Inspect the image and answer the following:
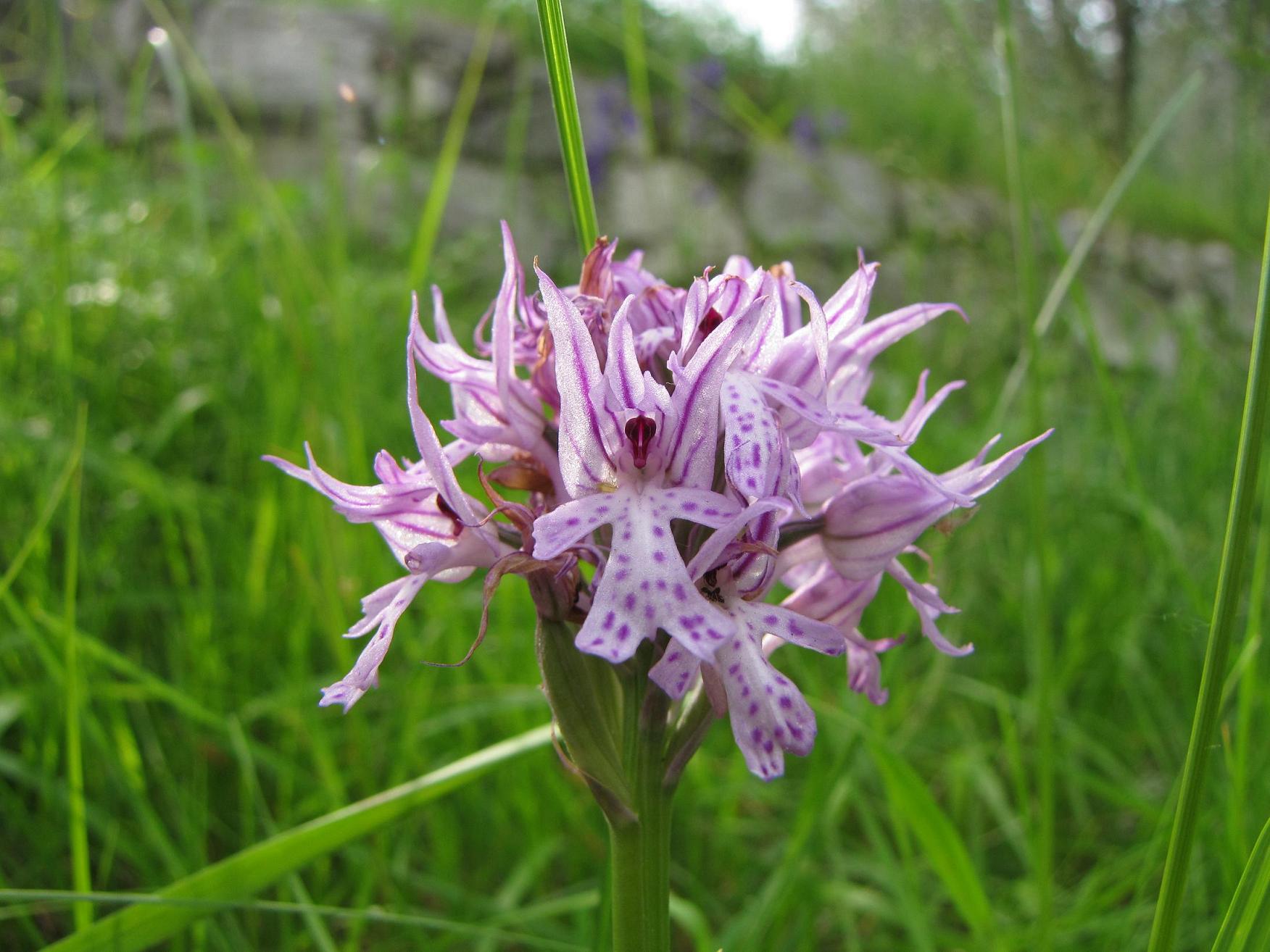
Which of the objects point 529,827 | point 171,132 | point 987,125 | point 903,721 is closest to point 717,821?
point 529,827

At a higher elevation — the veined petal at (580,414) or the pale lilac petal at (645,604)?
the veined petal at (580,414)

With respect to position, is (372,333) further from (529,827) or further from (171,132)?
(171,132)

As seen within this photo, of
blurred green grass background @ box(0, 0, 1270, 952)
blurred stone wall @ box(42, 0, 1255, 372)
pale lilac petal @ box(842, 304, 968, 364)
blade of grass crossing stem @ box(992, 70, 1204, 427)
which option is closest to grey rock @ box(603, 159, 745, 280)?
blurred stone wall @ box(42, 0, 1255, 372)

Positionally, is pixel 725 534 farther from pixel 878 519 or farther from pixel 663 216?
pixel 663 216

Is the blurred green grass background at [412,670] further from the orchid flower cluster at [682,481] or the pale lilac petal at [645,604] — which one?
the pale lilac petal at [645,604]

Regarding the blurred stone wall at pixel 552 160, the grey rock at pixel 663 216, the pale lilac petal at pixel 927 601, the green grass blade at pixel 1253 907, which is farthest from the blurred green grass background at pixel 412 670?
the grey rock at pixel 663 216

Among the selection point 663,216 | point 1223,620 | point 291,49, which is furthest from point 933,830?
point 291,49
